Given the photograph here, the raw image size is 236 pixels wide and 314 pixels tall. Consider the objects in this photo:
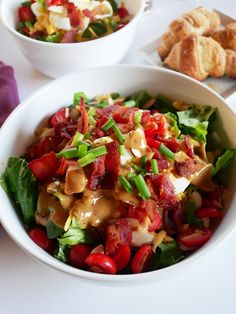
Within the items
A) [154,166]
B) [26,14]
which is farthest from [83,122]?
[26,14]

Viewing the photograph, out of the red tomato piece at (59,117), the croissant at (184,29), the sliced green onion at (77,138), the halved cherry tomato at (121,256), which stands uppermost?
the sliced green onion at (77,138)

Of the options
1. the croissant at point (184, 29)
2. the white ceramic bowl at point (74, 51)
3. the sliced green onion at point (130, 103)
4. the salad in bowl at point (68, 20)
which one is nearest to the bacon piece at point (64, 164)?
the sliced green onion at point (130, 103)

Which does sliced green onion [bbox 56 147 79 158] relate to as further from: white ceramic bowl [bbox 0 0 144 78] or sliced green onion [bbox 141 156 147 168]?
white ceramic bowl [bbox 0 0 144 78]

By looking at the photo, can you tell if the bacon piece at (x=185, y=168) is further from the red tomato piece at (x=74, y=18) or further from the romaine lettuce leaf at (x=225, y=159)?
the red tomato piece at (x=74, y=18)

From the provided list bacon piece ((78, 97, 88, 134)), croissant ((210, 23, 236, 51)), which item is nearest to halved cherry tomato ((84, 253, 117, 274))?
bacon piece ((78, 97, 88, 134))

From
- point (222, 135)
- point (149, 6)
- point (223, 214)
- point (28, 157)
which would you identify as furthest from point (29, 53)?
point (223, 214)

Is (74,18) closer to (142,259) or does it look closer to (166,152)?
(166,152)

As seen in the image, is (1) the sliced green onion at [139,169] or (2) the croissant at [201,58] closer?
(1) the sliced green onion at [139,169]
